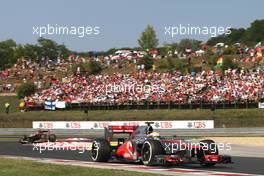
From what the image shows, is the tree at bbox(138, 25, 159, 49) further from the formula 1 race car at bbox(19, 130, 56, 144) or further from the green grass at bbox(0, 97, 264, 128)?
the formula 1 race car at bbox(19, 130, 56, 144)

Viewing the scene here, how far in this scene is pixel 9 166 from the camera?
14.8 m

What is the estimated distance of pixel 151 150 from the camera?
15383mm

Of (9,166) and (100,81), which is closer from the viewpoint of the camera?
(9,166)

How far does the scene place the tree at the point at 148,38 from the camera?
10869 cm

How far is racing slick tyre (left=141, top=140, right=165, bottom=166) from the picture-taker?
15.4 meters

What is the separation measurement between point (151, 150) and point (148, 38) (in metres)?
94.6

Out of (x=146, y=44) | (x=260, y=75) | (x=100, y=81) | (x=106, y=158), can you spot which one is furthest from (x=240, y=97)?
(x=146, y=44)

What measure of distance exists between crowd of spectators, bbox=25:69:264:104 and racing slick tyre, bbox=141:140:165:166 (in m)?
29.0

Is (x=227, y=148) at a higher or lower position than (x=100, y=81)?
lower

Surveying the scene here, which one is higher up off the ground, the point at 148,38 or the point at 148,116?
the point at 148,38

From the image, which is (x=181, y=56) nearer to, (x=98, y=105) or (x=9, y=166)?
(x=98, y=105)

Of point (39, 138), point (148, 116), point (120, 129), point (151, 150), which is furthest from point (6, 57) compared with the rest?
point (151, 150)

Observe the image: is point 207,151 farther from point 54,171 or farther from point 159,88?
point 159,88

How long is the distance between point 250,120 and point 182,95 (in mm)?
8147
